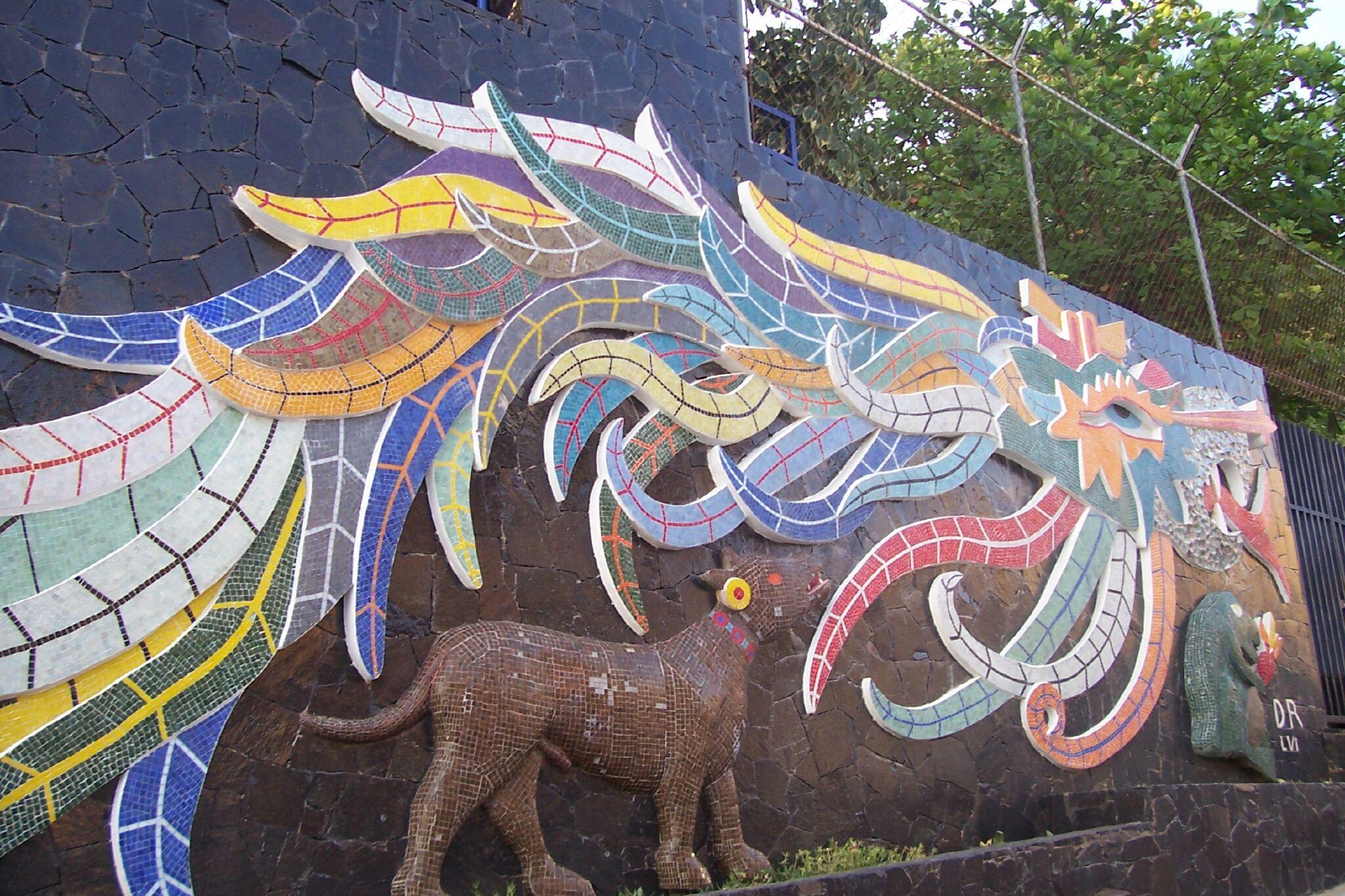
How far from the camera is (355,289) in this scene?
4438mm

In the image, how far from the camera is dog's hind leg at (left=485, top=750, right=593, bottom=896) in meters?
4.20

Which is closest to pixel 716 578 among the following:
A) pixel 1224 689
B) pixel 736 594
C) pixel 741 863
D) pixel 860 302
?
pixel 736 594

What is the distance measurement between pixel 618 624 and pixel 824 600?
1254 millimetres

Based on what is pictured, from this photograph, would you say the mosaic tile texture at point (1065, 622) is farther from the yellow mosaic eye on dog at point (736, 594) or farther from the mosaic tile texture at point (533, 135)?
the mosaic tile texture at point (533, 135)

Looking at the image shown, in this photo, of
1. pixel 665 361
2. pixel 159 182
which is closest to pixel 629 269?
pixel 665 361

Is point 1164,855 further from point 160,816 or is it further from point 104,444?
point 104,444

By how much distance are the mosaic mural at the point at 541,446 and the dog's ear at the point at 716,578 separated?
0.71 feet

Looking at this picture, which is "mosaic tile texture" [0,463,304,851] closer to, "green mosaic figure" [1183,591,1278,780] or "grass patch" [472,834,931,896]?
"grass patch" [472,834,931,896]

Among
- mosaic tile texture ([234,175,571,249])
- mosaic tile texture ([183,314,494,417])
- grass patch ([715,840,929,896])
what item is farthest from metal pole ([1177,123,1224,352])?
mosaic tile texture ([183,314,494,417])

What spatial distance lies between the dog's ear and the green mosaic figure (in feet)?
13.2

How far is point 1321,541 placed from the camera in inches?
390

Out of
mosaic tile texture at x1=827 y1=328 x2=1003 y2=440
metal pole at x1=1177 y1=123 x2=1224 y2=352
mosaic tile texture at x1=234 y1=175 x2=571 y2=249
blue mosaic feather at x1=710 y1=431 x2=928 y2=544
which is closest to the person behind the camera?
mosaic tile texture at x1=234 y1=175 x2=571 y2=249

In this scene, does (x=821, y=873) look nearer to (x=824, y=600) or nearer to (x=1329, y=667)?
(x=824, y=600)

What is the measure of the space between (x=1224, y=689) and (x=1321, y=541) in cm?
329
